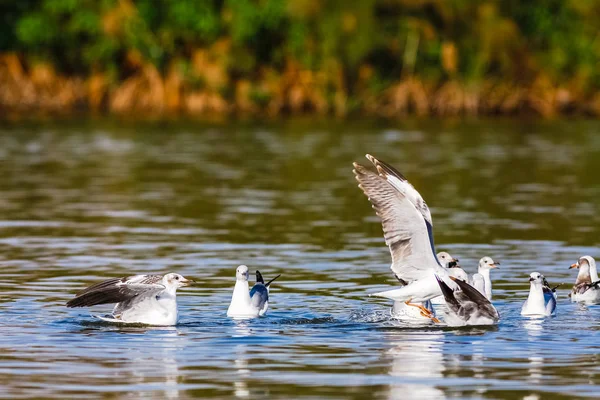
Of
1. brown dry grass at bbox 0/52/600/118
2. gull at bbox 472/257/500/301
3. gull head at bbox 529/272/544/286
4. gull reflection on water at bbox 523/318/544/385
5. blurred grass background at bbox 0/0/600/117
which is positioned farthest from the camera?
brown dry grass at bbox 0/52/600/118

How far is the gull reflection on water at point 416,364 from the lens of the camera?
408 inches

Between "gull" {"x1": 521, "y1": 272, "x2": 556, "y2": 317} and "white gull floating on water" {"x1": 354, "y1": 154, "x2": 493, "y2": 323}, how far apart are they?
81 cm

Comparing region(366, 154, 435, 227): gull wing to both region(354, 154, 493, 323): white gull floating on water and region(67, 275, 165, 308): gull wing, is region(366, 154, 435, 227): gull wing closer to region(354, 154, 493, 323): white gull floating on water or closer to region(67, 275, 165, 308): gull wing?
region(354, 154, 493, 323): white gull floating on water

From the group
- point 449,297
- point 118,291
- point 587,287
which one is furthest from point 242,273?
point 587,287

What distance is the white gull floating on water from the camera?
13625 mm

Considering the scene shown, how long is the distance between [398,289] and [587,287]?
2308 millimetres

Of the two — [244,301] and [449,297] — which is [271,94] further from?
[449,297]

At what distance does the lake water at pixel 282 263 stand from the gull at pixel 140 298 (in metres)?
0.18

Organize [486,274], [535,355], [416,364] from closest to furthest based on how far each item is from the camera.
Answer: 1. [416,364]
2. [535,355]
3. [486,274]

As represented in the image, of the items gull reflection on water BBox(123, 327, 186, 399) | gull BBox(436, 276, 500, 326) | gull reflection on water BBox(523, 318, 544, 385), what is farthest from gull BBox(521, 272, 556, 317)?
gull reflection on water BBox(123, 327, 186, 399)

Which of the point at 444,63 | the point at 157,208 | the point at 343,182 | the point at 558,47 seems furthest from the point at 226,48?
the point at 157,208

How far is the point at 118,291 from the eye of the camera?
45.0 ft

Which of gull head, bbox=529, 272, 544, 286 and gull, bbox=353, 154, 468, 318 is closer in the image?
gull, bbox=353, 154, 468, 318

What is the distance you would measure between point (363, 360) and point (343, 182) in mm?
19387
